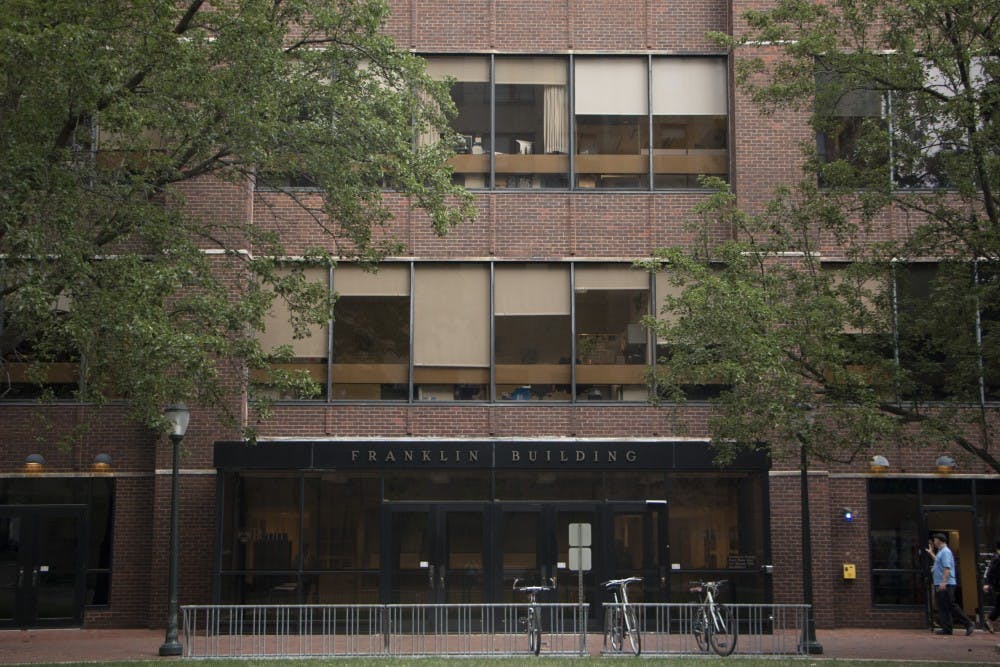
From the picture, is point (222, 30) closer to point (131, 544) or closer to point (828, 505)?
point (131, 544)

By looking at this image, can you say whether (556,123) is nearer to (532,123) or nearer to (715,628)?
(532,123)

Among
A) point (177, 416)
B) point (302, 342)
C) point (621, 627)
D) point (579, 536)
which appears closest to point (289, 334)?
point (302, 342)

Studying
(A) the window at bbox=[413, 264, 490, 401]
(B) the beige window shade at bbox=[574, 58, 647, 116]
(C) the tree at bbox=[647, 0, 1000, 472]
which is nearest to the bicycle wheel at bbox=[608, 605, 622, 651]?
(C) the tree at bbox=[647, 0, 1000, 472]

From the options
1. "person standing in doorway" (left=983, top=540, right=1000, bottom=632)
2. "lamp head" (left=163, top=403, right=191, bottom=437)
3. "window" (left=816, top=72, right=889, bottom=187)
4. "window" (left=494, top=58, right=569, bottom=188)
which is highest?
"window" (left=494, top=58, right=569, bottom=188)

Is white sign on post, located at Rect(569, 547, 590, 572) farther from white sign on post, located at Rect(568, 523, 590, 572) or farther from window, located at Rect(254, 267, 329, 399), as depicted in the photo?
window, located at Rect(254, 267, 329, 399)

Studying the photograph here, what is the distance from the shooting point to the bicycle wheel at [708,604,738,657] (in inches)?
683

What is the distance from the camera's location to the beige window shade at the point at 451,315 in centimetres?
2264

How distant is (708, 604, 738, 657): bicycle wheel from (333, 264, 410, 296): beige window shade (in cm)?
889

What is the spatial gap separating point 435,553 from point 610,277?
20.8ft

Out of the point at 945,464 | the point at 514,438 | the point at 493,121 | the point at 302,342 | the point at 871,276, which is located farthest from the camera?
the point at 493,121

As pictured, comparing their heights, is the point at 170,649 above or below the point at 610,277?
below

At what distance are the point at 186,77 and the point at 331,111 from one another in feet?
7.33

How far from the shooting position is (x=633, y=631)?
1775 centimetres

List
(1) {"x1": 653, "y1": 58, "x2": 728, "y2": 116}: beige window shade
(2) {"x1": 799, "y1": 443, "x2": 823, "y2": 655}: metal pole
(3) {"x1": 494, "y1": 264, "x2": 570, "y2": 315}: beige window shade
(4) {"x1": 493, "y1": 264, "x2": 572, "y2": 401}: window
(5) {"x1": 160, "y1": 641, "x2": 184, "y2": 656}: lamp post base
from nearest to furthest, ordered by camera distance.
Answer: (2) {"x1": 799, "y1": 443, "x2": 823, "y2": 655}: metal pole < (5) {"x1": 160, "y1": 641, "x2": 184, "y2": 656}: lamp post base < (4) {"x1": 493, "y1": 264, "x2": 572, "y2": 401}: window < (3) {"x1": 494, "y1": 264, "x2": 570, "y2": 315}: beige window shade < (1) {"x1": 653, "y1": 58, "x2": 728, "y2": 116}: beige window shade
